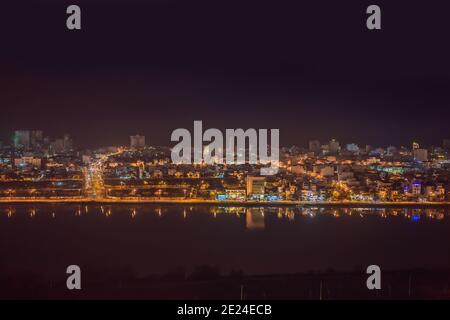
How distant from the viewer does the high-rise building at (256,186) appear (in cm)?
827

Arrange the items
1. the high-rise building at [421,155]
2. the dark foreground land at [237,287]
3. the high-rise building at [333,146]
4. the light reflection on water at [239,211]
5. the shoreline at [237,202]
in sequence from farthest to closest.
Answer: the high-rise building at [333,146] → the high-rise building at [421,155] → the shoreline at [237,202] → the light reflection on water at [239,211] → the dark foreground land at [237,287]

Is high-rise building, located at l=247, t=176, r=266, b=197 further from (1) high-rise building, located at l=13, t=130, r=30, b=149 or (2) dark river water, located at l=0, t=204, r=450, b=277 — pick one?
(1) high-rise building, located at l=13, t=130, r=30, b=149

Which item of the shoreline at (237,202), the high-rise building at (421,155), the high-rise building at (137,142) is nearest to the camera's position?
the shoreline at (237,202)

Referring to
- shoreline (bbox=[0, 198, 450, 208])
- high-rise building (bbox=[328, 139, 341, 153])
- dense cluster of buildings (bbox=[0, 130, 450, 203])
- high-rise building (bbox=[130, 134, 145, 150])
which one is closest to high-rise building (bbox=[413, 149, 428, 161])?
dense cluster of buildings (bbox=[0, 130, 450, 203])

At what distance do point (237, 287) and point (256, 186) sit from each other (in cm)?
455

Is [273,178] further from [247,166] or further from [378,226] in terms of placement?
[378,226]

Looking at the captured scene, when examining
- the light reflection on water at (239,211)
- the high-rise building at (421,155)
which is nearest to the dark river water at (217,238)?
the light reflection on water at (239,211)

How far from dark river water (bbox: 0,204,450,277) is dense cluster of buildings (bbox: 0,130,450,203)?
0.75 m

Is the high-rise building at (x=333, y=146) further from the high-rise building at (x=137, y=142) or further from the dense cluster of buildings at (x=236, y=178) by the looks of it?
the high-rise building at (x=137, y=142)

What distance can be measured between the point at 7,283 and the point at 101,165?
8.91m

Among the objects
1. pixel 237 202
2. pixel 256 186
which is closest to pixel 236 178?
pixel 256 186

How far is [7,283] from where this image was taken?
405cm
